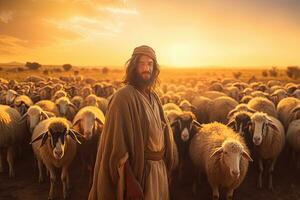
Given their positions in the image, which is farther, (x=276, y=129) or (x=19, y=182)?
(x=19, y=182)

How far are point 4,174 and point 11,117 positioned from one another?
1.63 metres

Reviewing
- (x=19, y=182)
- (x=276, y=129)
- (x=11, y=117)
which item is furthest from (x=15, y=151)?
(x=276, y=129)

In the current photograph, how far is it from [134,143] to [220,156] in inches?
124

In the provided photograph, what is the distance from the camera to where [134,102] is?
153 inches

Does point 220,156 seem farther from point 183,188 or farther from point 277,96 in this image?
point 277,96

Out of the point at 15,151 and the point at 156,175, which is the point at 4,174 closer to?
the point at 15,151

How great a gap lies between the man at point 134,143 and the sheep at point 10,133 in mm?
6329

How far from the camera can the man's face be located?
403 cm

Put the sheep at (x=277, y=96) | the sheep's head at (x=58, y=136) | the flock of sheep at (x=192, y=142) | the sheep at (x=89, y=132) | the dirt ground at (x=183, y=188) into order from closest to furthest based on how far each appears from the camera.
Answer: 1. the flock of sheep at (x=192, y=142)
2. the sheep's head at (x=58, y=136)
3. the sheep at (x=89, y=132)
4. the dirt ground at (x=183, y=188)
5. the sheep at (x=277, y=96)

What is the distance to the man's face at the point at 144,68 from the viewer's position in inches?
159

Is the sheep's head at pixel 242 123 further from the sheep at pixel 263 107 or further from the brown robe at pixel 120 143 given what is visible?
the brown robe at pixel 120 143

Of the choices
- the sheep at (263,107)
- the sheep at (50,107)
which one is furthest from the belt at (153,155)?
the sheep at (50,107)

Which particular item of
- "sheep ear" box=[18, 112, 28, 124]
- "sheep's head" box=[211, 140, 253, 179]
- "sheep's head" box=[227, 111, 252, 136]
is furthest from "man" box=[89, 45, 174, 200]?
"sheep ear" box=[18, 112, 28, 124]

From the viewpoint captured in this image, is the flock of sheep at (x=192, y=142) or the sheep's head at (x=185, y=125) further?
the sheep's head at (x=185, y=125)
